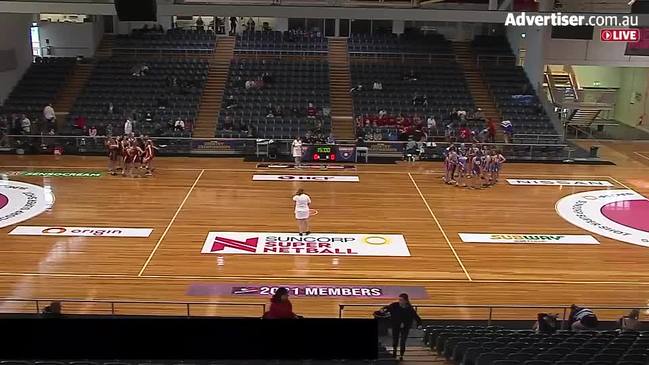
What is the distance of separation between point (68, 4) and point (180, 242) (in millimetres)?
8596

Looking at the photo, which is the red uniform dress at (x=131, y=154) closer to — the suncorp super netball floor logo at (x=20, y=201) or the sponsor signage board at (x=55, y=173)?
the sponsor signage board at (x=55, y=173)

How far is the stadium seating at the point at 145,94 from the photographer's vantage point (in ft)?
86.4

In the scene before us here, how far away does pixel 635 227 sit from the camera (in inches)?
648

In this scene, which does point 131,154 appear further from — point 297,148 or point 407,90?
point 407,90

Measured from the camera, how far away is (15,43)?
95.5ft

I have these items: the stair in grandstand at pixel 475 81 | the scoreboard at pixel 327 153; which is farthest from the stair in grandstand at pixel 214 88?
the stair in grandstand at pixel 475 81

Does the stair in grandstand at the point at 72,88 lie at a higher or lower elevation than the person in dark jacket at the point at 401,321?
higher

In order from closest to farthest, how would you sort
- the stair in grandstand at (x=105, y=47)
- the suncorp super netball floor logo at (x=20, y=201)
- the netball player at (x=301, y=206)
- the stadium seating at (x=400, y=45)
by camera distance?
the netball player at (x=301, y=206), the suncorp super netball floor logo at (x=20, y=201), the stair in grandstand at (x=105, y=47), the stadium seating at (x=400, y=45)

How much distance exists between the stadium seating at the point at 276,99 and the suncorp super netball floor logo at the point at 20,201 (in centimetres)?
818

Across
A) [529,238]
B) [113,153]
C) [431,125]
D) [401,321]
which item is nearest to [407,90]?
[431,125]

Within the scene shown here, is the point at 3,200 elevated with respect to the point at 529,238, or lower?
elevated

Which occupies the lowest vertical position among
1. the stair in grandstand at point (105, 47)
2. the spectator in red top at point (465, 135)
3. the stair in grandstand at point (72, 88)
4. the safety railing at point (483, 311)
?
the safety railing at point (483, 311)

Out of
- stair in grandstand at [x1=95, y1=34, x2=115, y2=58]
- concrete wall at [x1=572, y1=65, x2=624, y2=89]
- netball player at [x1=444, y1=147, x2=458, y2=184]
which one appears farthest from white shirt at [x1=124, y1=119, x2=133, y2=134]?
concrete wall at [x1=572, y1=65, x2=624, y2=89]

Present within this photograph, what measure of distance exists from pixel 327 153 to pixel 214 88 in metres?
8.35
